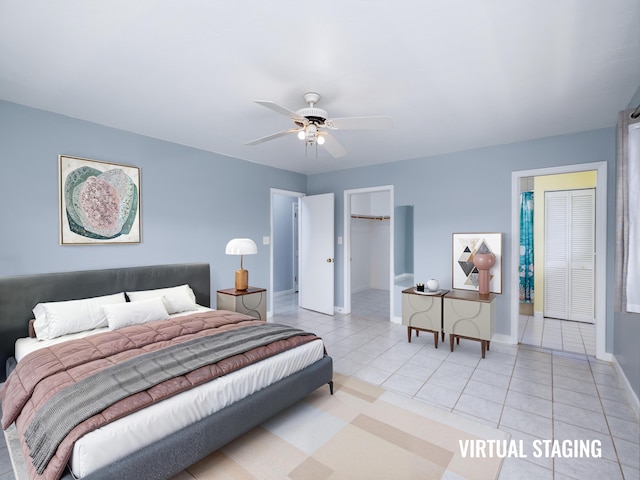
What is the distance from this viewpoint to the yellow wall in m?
4.79

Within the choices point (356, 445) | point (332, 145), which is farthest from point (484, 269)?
point (356, 445)

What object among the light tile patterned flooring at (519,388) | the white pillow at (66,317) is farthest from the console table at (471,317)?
the white pillow at (66,317)

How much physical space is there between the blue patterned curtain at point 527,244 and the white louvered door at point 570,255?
0.21 metres

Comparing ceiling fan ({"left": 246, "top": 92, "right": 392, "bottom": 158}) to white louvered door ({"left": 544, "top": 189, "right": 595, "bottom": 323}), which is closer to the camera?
ceiling fan ({"left": 246, "top": 92, "right": 392, "bottom": 158})

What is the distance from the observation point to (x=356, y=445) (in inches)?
81.9

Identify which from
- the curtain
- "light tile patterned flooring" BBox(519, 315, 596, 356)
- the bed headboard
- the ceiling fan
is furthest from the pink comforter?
"light tile patterned flooring" BBox(519, 315, 596, 356)

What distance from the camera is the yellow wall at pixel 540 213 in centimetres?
479

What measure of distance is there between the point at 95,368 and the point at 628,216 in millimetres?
3592

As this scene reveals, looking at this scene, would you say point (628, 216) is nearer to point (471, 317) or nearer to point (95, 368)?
point (471, 317)

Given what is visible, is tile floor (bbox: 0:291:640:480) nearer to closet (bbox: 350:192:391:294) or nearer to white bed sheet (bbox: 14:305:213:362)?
white bed sheet (bbox: 14:305:213:362)

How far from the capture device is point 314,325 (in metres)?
4.83

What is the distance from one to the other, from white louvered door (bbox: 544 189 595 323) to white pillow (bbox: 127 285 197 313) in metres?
→ 5.38

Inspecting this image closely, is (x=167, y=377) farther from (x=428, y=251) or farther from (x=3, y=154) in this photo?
(x=428, y=251)

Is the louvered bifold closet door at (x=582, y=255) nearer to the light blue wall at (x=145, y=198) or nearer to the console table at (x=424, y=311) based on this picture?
the console table at (x=424, y=311)
